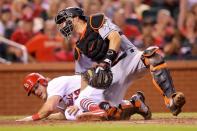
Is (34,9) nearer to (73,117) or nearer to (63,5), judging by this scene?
(63,5)

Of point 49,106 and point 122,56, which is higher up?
point 122,56

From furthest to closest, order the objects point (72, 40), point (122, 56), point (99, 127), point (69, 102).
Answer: point (72, 40) < point (69, 102) < point (122, 56) < point (99, 127)

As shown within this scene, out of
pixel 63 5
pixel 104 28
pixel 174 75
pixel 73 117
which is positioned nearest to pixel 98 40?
pixel 104 28

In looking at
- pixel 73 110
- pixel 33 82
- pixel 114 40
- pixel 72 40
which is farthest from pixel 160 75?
pixel 72 40

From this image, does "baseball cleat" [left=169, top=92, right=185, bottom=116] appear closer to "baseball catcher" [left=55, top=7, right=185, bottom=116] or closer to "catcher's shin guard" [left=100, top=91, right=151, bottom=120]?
"baseball catcher" [left=55, top=7, right=185, bottom=116]

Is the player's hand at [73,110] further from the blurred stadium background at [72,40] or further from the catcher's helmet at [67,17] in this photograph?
the blurred stadium background at [72,40]

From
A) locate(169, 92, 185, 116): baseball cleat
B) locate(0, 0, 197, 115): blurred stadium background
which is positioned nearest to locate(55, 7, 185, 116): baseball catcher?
locate(169, 92, 185, 116): baseball cleat

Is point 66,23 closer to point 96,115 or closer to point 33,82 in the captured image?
point 33,82
